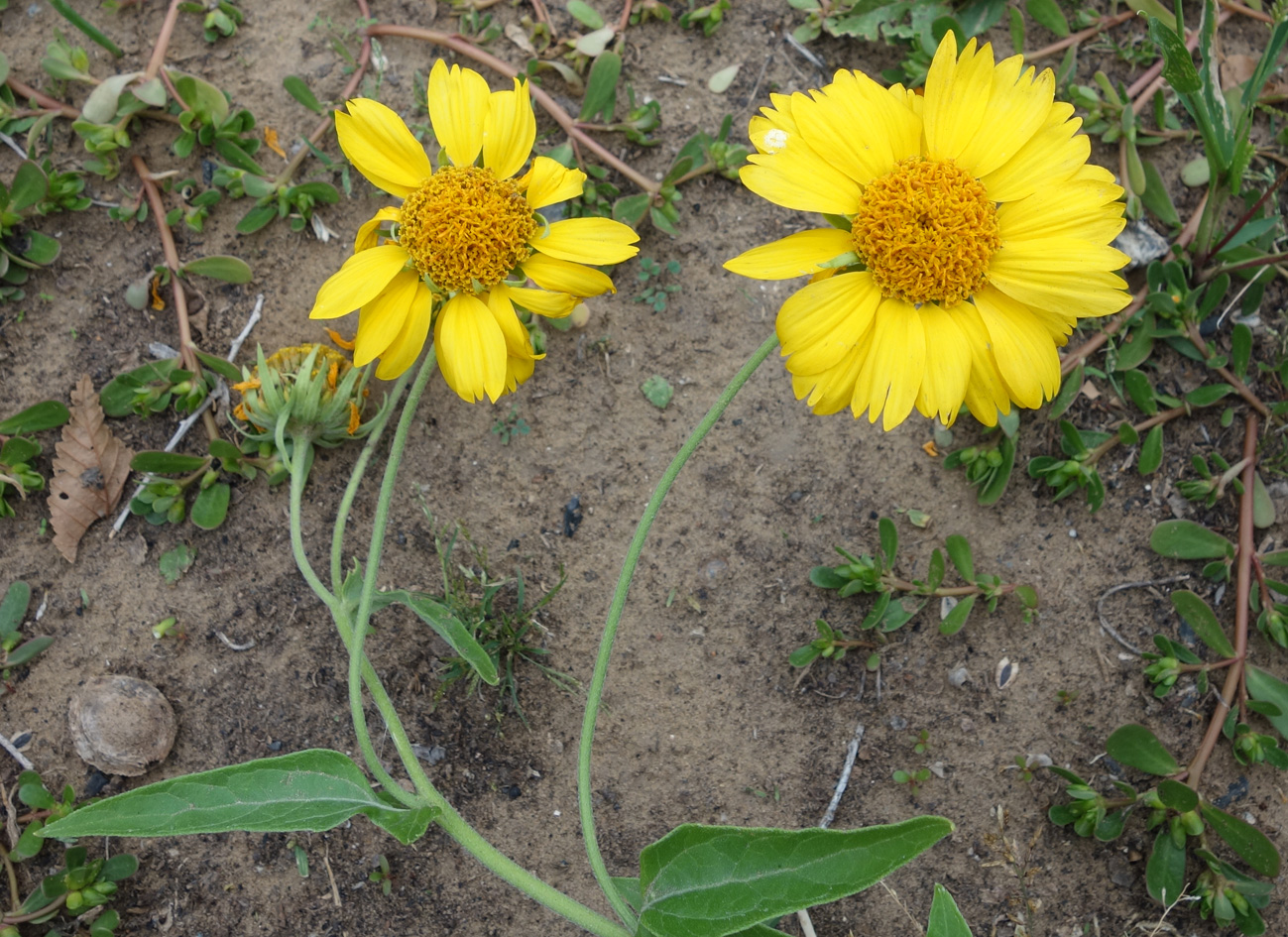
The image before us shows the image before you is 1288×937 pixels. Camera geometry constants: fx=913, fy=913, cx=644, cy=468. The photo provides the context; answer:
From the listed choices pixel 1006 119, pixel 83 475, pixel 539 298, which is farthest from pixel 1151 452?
pixel 83 475

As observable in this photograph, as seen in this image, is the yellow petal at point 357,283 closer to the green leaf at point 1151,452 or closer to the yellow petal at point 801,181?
the yellow petal at point 801,181

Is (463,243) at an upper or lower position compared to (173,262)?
upper

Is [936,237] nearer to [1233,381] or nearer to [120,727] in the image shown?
[1233,381]

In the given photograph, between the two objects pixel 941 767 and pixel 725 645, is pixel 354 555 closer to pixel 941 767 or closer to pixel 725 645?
pixel 725 645

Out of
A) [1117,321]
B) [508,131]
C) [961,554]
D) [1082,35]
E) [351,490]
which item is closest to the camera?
[508,131]

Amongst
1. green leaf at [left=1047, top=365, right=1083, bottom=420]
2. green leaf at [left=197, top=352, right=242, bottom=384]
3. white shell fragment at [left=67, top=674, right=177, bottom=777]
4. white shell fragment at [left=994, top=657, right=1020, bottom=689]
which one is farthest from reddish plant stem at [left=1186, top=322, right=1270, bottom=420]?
white shell fragment at [left=67, top=674, right=177, bottom=777]

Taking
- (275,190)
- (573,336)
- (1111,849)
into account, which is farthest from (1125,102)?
(275,190)
